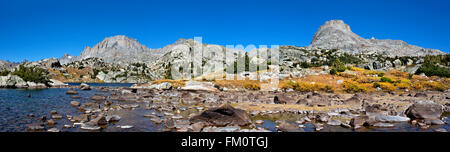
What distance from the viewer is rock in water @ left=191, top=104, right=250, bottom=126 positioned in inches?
475

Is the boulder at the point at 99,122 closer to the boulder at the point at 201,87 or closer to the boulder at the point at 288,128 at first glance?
the boulder at the point at 288,128

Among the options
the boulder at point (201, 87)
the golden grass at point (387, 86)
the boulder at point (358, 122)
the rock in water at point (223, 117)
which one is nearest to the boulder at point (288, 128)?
the rock in water at point (223, 117)

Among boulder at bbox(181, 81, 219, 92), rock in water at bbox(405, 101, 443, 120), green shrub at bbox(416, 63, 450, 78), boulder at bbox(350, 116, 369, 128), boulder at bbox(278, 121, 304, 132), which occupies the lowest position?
boulder at bbox(278, 121, 304, 132)

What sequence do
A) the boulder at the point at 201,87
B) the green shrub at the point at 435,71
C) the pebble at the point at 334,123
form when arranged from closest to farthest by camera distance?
1. the pebble at the point at 334,123
2. the boulder at the point at 201,87
3. the green shrub at the point at 435,71

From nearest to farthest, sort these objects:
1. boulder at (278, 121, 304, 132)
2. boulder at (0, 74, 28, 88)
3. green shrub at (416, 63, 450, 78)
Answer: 1. boulder at (278, 121, 304, 132)
2. green shrub at (416, 63, 450, 78)
3. boulder at (0, 74, 28, 88)

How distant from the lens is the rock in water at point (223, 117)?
12062mm

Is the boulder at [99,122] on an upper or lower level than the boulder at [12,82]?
lower

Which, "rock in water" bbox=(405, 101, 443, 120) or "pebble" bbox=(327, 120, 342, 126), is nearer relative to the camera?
"pebble" bbox=(327, 120, 342, 126)

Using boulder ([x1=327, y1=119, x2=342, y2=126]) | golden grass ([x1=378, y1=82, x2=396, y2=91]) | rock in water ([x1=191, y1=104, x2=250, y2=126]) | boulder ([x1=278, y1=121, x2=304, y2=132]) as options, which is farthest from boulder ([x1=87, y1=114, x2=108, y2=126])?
golden grass ([x1=378, y1=82, x2=396, y2=91])

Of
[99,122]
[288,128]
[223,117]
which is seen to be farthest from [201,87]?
[288,128]

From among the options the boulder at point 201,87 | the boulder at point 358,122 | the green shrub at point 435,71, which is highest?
the green shrub at point 435,71

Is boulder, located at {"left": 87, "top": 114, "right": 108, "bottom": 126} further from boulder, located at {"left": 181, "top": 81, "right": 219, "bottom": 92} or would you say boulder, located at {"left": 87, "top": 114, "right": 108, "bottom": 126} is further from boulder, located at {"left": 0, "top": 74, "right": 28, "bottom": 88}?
boulder, located at {"left": 0, "top": 74, "right": 28, "bottom": 88}

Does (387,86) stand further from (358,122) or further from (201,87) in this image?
(358,122)

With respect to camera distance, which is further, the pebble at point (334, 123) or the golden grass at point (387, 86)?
the golden grass at point (387, 86)
